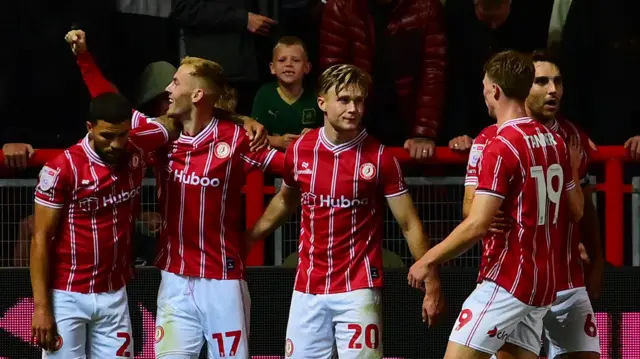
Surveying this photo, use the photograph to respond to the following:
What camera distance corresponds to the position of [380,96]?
24.3ft

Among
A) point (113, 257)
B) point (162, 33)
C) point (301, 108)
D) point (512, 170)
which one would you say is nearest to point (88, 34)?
point (162, 33)

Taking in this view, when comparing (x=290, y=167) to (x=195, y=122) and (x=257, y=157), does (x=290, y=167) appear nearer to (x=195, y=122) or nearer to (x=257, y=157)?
(x=257, y=157)

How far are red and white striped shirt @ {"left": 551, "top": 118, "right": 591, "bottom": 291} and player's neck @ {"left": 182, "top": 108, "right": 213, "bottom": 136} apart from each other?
1.57m

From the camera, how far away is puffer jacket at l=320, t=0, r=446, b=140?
23.7ft

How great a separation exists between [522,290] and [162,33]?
2.96 metres

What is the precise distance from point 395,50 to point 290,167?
138 centimetres

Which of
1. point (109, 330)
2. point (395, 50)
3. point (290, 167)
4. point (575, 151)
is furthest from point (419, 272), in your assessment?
point (395, 50)

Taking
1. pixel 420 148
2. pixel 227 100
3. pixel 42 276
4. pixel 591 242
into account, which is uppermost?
pixel 227 100

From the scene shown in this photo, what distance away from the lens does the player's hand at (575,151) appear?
6230 millimetres

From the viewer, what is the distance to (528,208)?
5.62 m

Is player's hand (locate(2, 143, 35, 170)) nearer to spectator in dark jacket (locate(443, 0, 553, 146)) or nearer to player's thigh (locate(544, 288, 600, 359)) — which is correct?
spectator in dark jacket (locate(443, 0, 553, 146))

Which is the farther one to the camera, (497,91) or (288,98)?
(288,98)

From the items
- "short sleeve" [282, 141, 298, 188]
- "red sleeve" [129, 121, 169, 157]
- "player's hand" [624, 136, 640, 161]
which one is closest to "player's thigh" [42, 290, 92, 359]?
"red sleeve" [129, 121, 169, 157]

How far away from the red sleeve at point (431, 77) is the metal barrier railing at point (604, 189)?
0.61 ft
